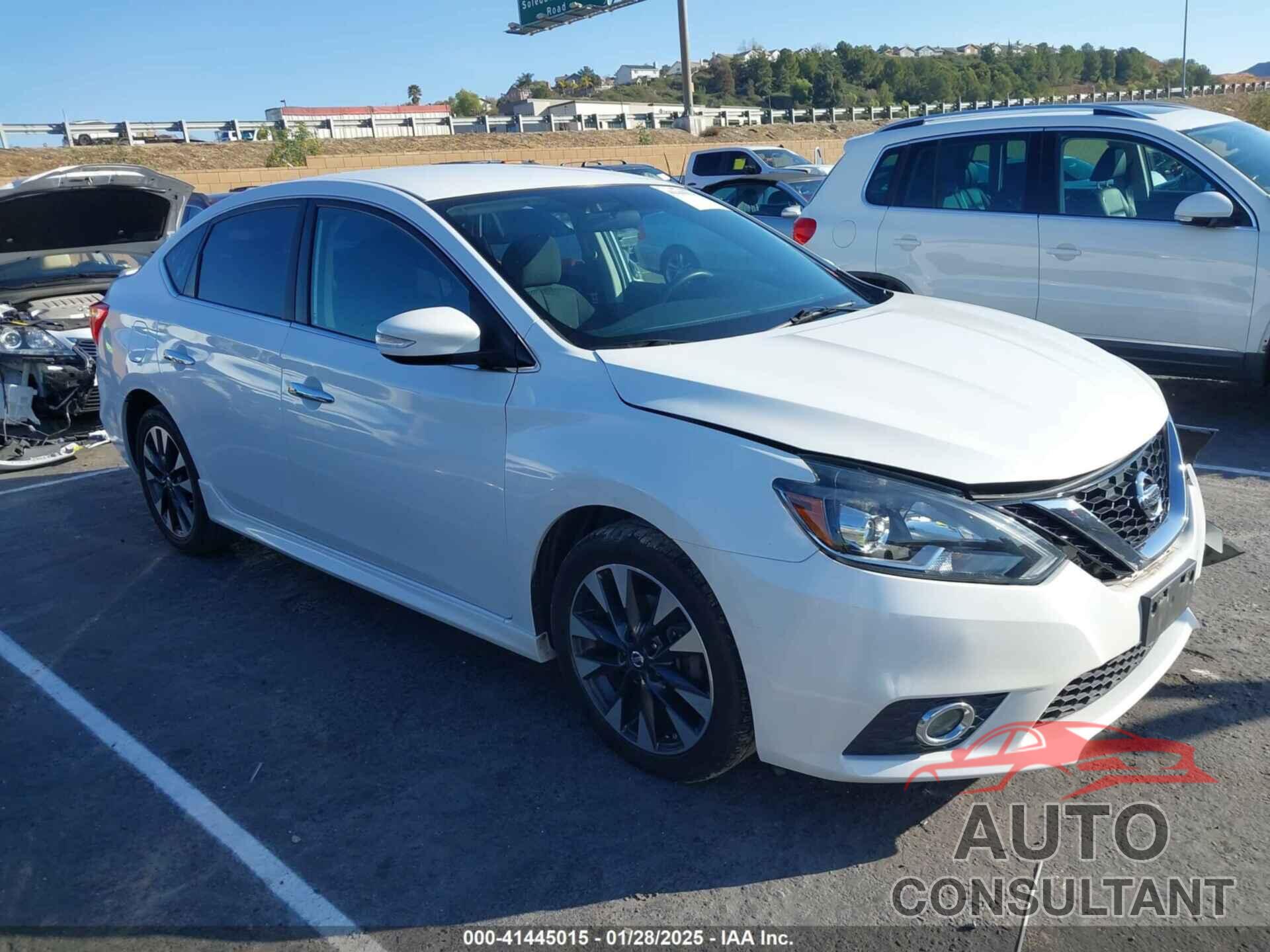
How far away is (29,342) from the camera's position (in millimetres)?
7504

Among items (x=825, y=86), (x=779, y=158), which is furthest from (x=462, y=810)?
(x=825, y=86)

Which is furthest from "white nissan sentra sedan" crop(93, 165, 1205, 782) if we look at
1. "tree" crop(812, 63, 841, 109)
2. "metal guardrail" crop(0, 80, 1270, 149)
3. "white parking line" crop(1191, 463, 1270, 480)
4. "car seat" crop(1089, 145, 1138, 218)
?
"tree" crop(812, 63, 841, 109)

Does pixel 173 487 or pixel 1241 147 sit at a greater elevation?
pixel 1241 147

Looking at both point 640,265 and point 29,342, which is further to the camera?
point 29,342

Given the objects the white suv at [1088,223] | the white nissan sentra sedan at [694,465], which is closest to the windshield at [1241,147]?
the white suv at [1088,223]

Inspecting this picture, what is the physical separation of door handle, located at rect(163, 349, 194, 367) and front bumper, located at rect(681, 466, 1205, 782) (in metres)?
2.94

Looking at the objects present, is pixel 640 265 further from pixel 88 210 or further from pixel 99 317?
pixel 88 210

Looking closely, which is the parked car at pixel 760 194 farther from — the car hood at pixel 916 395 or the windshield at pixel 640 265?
the car hood at pixel 916 395

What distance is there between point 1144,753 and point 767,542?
1424 millimetres

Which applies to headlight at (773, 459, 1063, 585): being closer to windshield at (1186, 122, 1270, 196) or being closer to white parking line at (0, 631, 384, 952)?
white parking line at (0, 631, 384, 952)

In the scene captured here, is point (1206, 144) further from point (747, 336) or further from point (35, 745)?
point (35, 745)

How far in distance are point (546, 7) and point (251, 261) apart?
41931 millimetres

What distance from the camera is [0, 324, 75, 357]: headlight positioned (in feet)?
24.3

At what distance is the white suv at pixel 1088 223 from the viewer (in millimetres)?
6355
